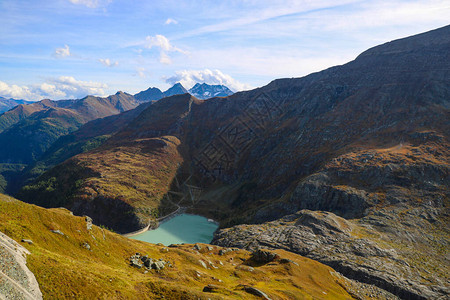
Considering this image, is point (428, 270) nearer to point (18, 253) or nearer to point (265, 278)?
point (265, 278)

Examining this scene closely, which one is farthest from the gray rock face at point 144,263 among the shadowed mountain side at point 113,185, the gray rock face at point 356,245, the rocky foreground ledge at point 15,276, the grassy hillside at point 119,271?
the shadowed mountain side at point 113,185

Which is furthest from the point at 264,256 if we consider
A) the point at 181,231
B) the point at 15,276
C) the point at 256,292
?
the point at 181,231

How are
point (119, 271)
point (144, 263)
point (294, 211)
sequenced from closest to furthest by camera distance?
point (119, 271)
point (144, 263)
point (294, 211)

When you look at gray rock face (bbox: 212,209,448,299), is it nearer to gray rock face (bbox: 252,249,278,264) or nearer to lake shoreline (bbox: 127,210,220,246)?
Result: gray rock face (bbox: 252,249,278,264)

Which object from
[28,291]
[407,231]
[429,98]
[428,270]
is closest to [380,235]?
[407,231]

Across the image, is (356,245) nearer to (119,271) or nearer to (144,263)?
(144,263)
